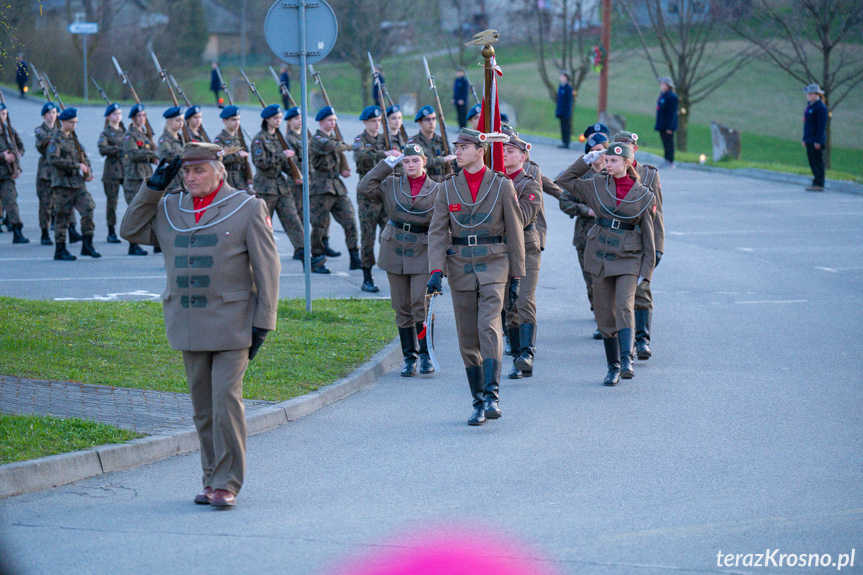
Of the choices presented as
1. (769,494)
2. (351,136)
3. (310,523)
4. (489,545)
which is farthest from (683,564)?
(351,136)

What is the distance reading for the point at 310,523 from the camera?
18.8ft

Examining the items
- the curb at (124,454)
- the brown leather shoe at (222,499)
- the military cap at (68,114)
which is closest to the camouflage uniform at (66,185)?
the military cap at (68,114)

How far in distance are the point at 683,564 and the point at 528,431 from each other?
2754mm

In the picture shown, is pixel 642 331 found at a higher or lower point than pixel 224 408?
lower

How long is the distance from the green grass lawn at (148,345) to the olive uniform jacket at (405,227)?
97cm

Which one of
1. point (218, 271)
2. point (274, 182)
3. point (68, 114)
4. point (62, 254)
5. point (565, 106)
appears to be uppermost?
point (68, 114)

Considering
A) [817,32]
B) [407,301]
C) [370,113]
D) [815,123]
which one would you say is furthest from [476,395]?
[817,32]

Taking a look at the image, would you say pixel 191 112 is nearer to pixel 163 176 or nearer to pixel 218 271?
pixel 163 176

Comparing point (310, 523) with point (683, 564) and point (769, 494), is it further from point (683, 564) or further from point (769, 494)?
point (769, 494)

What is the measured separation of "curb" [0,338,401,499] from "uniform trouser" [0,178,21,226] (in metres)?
10.5

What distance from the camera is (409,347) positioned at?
996 cm

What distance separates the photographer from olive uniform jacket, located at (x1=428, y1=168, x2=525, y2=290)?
816cm

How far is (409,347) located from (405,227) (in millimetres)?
1087

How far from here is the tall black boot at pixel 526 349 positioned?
975 centimetres
